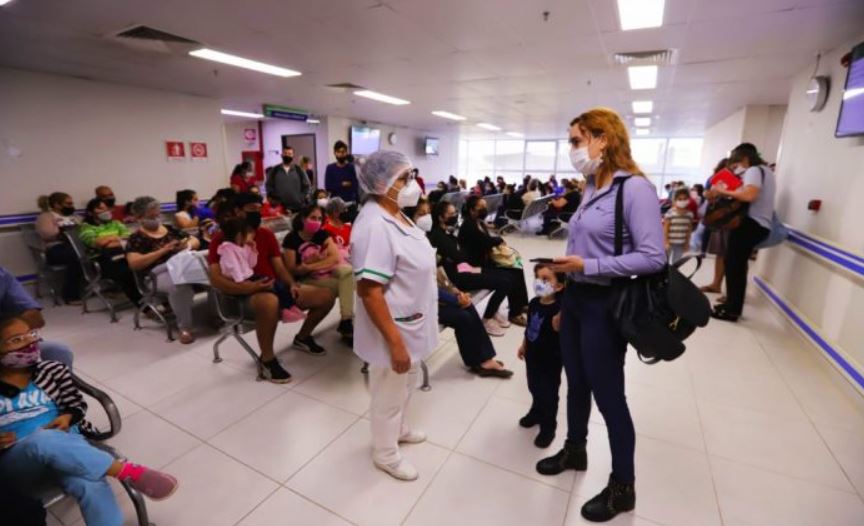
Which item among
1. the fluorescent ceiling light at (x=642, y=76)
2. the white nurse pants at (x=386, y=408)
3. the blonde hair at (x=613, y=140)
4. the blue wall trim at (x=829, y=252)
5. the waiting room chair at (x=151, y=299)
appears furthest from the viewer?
the fluorescent ceiling light at (x=642, y=76)

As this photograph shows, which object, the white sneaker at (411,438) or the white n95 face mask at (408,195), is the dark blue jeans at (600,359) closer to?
the white n95 face mask at (408,195)

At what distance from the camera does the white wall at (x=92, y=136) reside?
507 cm

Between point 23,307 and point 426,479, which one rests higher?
point 23,307

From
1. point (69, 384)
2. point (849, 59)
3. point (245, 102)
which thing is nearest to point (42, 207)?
point (245, 102)

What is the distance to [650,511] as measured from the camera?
1745 millimetres

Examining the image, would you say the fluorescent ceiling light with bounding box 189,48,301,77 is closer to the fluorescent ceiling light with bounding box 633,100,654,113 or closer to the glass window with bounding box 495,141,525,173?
the fluorescent ceiling light with bounding box 633,100,654,113

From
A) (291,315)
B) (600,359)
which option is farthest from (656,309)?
(291,315)

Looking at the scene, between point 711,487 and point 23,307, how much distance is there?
322cm

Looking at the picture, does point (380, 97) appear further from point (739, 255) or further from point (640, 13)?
point (739, 255)

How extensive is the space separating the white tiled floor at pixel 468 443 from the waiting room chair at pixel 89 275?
984mm

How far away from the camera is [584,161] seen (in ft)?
5.16

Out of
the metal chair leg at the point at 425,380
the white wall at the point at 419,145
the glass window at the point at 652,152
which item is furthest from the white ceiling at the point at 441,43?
the glass window at the point at 652,152

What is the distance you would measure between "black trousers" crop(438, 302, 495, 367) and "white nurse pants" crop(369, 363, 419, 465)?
86 cm

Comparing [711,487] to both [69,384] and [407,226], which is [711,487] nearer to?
[407,226]
